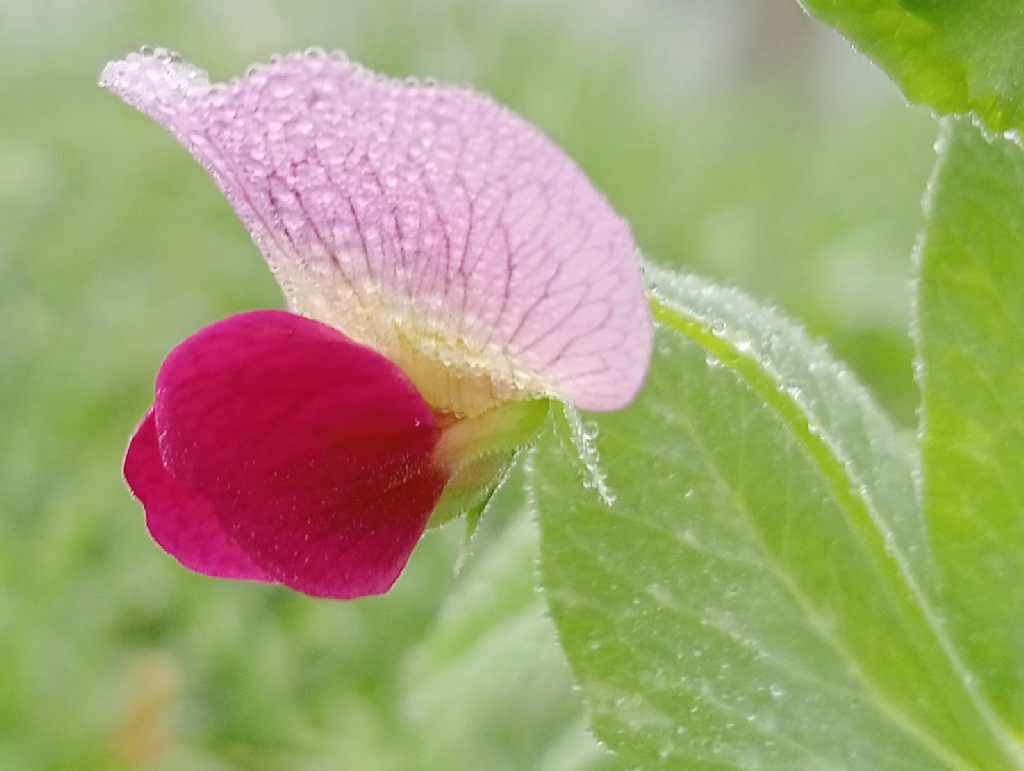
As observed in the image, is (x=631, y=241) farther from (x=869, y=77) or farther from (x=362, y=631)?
(x=869, y=77)

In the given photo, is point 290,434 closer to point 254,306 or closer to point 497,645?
point 497,645

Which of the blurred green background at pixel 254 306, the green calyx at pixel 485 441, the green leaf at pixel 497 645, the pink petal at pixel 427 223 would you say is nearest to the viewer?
the pink petal at pixel 427 223

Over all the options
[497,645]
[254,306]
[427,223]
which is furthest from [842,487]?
→ [254,306]

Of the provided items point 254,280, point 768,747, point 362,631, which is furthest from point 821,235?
point 768,747

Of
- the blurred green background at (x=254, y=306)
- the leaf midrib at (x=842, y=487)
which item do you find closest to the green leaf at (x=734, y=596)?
the leaf midrib at (x=842, y=487)

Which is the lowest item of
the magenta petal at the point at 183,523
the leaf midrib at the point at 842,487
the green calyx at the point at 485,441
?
the leaf midrib at the point at 842,487

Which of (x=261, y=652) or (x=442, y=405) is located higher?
(x=261, y=652)

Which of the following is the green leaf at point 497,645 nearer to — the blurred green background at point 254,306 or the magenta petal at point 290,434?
the blurred green background at point 254,306
